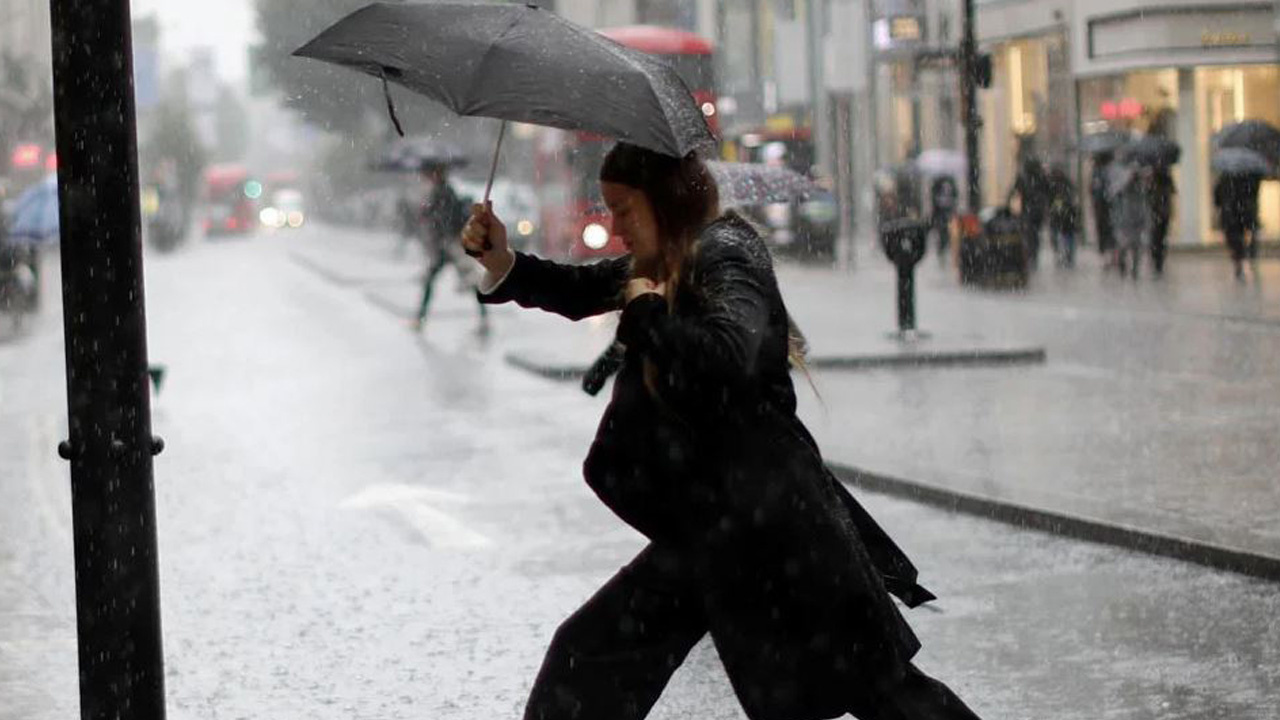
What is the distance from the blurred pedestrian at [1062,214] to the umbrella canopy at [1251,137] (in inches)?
159

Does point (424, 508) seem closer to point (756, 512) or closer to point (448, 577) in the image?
point (448, 577)

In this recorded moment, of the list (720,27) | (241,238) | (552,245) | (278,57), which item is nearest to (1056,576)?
(552,245)

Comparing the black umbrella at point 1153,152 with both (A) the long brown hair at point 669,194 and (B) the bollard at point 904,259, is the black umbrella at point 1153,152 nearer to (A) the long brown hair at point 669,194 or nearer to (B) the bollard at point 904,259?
(B) the bollard at point 904,259

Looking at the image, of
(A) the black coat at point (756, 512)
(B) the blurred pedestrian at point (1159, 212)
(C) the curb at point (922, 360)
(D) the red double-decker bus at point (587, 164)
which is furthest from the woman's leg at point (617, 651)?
(D) the red double-decker bus at point (587, 164)

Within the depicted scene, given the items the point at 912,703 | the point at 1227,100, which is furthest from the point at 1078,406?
the point at 1227,100

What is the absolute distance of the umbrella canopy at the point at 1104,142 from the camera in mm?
34344

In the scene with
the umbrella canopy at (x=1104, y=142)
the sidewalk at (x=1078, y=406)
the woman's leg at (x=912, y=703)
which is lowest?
the sidewalk at (x=1078, y=406)

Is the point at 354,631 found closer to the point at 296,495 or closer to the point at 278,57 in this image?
the point at 296,495

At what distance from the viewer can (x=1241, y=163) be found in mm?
28672

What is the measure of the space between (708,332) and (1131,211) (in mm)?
26905

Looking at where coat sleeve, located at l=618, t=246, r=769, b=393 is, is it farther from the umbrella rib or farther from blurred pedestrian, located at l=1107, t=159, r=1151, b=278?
blurred pedestrian, located at l=1107, t=159, r=1151, b=278

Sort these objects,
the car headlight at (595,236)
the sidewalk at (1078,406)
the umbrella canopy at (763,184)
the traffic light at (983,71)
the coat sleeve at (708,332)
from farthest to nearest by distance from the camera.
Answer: the car headlight at (595,236) < the traffic light at (983,71) < the umbrella canopy at (763,184) < the sidewalk at (1078,406) < the coat sleeve at (708,332)

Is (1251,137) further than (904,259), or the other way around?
(1251,137)

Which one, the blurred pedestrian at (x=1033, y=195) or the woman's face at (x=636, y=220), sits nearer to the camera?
the woman's face at (x=636, y=220)
